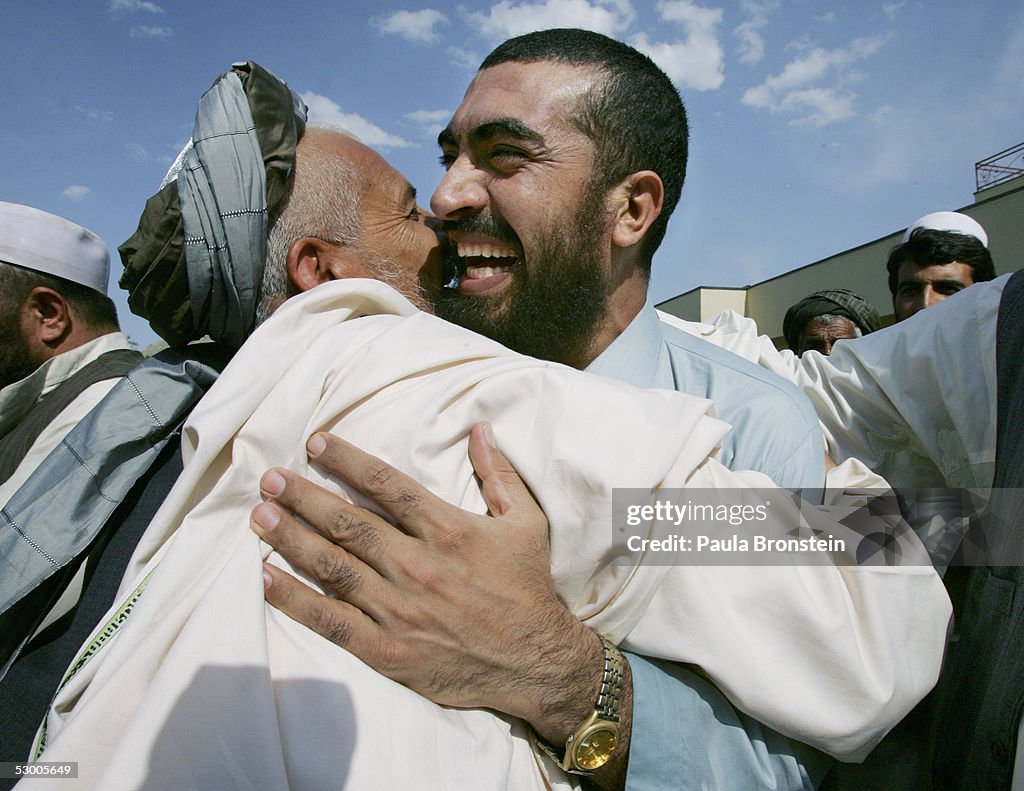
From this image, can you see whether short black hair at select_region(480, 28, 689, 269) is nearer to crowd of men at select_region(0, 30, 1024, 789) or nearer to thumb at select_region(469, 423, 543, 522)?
crowd of men at select_region(0, 30, 1024, 789)

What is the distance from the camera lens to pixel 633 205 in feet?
7.73

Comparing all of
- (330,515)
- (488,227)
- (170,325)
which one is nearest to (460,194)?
(488,227)

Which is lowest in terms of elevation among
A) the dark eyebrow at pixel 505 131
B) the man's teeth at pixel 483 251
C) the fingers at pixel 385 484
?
the fingers at pixel 385 484

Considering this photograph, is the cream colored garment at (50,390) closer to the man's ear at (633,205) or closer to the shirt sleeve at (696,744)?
the man's ear at (633,205)

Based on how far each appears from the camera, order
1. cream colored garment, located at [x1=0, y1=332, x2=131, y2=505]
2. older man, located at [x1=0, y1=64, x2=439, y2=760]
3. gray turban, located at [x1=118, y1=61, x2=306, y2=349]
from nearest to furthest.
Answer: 1. older man, located at [x1=0, y1=64, x2=439, y2=760]
2. gray turban, located at [x1=118, y1=61, x2=306, y2=349]
3. cream colored garment, located at [x1=0, y1=332, x2=131, y2=505]

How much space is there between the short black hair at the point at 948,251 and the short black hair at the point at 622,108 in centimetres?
243

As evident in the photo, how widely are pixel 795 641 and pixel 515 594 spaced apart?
0.52 metres

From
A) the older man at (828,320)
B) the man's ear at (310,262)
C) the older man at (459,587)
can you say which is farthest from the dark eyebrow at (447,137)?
the older man at (828,320)

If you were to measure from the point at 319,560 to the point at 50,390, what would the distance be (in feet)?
10.0

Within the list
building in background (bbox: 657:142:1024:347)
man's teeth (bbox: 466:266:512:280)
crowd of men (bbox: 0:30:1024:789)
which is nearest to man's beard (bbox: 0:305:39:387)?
crowd of men (bbox: 0:30:1024:789)

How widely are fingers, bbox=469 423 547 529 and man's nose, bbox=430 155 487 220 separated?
1.13 m

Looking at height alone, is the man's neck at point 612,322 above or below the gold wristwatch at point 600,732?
above

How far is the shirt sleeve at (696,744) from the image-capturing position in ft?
4.57

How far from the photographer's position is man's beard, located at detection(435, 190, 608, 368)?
2.22 m
